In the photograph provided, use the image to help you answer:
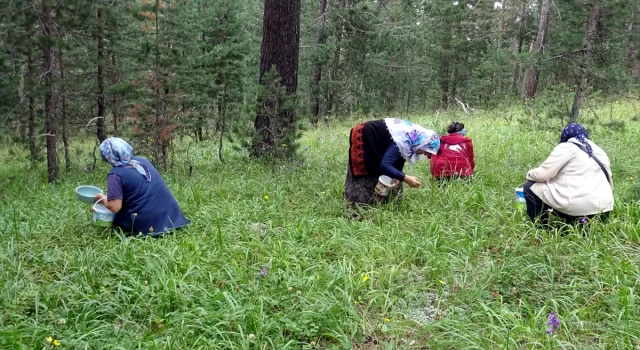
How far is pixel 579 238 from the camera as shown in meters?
3.84

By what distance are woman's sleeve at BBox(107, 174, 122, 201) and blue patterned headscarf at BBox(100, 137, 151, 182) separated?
17 centimetres

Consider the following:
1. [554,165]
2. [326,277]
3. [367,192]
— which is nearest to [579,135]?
[554,165]

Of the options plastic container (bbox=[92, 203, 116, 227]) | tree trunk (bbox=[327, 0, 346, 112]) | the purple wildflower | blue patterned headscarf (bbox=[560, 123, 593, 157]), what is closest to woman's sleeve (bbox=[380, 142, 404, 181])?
blue patterned headscarf (bbox=[560, 123, 593, 157])

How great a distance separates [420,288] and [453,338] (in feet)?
2.07

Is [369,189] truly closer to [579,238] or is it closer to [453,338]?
[579,238]

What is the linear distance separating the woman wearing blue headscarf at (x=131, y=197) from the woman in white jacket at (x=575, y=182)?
11.7 ft

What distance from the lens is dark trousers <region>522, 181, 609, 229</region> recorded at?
4098 millimetres

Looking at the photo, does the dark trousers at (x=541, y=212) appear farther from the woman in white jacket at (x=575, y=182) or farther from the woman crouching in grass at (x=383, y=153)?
the woman crouching in grass at (x=383, y=153)

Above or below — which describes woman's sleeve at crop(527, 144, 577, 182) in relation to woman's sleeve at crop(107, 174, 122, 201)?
above

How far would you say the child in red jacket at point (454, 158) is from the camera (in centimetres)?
580

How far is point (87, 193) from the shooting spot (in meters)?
4.51

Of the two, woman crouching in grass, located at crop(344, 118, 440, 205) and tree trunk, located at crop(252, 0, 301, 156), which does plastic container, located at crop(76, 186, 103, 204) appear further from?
tree trunk, located at crop(252, 0, 301, 156)

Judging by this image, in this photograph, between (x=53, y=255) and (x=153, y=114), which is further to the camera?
(x=153, y=114)

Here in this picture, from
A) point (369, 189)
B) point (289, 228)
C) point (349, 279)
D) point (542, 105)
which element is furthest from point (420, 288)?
point (542, 105)
